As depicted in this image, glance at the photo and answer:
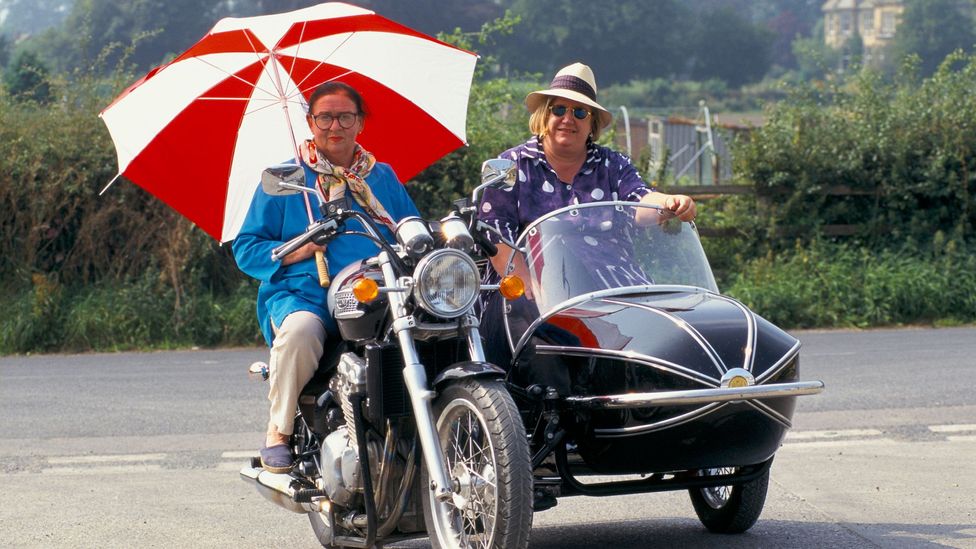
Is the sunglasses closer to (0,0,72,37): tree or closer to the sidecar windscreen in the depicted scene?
the sidecar windscreen

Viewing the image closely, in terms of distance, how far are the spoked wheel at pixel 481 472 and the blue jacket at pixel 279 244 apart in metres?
0.96

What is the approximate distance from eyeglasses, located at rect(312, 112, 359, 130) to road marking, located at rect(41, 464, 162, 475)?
3.03 meters

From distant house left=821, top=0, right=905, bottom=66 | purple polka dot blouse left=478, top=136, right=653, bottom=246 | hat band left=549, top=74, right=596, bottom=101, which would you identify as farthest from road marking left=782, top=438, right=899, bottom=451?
distant house left=821, top=0, right=905, bottom=66

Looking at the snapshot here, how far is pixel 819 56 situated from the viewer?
1977 cm

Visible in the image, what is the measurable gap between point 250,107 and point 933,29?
322ft

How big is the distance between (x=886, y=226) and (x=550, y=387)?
12284mm

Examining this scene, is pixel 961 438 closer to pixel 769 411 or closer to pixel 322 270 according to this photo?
pixel 769 411

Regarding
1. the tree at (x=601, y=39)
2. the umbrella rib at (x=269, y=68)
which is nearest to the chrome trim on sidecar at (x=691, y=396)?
the umbrella rib at (x=269, y=68)

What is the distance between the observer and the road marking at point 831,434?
27.6 feet

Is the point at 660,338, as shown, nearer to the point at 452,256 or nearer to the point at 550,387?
the point at 550,387

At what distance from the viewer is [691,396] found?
4770 mm

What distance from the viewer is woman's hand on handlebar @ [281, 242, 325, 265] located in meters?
5.31

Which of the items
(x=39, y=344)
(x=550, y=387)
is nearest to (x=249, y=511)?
(x=550, y=387)

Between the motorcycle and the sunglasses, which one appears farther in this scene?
the sunglasses
